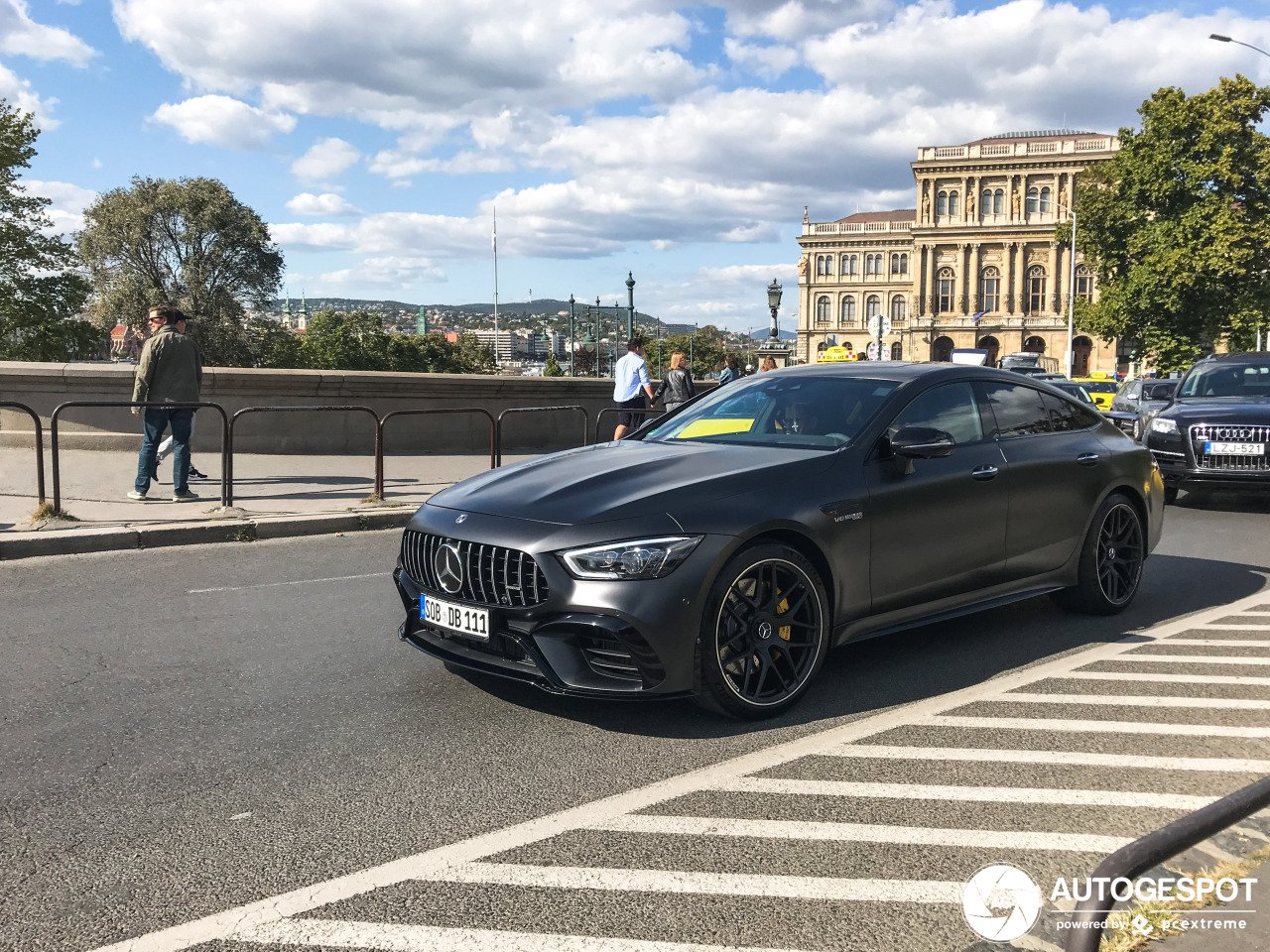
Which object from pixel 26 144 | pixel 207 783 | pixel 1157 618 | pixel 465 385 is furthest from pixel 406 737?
pixel 26 144

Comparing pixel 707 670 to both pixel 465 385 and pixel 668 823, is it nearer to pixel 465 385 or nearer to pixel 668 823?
pixel 668 823

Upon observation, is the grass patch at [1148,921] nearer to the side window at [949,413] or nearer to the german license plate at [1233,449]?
the side window at [949,413]

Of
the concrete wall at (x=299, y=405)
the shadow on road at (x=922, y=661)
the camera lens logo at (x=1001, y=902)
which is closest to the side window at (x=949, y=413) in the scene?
the shadow on road at (x=922, y=661)

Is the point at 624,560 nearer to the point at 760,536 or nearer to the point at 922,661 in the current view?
the point at 760,536

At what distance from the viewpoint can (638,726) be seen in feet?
14.6

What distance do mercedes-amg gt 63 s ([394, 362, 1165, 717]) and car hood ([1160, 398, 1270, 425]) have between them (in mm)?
6153

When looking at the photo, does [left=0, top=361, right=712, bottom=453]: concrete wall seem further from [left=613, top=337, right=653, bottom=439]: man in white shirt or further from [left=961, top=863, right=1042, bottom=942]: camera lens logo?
[left=961, top=863, right=1042, bottom=942]: camera lens logo

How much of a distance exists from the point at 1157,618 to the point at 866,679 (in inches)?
98.7

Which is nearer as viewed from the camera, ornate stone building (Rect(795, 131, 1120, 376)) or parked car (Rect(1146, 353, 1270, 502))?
parked car (Rect(1146, 353, 1270, 502))

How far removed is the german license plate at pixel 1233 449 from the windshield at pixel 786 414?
7.68m

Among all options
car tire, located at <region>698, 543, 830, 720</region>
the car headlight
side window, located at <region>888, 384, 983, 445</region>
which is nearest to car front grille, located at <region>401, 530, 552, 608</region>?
the car headlight

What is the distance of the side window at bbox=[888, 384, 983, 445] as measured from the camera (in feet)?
17.8

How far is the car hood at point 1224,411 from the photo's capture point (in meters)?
11.4

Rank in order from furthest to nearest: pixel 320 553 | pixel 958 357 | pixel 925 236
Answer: pixel 925 236 → pixel 958 357 → pixel 320 553
